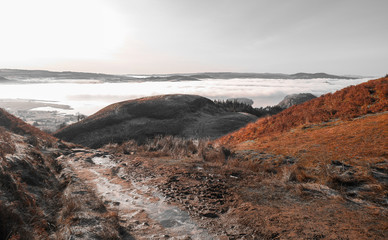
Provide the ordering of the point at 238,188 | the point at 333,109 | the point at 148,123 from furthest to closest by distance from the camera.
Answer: the point at 148,123 → the point at 333,109 → the point at 238,188

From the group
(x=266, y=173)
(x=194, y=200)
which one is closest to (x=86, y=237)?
(x=194, y=200)

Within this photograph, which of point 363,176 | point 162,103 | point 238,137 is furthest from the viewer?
point 162,103

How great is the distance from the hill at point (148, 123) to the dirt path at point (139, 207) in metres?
15.1

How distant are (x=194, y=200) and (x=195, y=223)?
96 cm

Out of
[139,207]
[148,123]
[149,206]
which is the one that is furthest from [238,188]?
[148,123]

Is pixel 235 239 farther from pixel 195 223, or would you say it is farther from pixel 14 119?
pixel 14 119

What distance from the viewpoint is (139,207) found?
5.35 meters

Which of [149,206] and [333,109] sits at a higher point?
[333,109]

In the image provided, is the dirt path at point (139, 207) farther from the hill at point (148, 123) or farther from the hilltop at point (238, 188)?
the hill at point (148, 123)

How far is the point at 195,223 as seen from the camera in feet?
14.5

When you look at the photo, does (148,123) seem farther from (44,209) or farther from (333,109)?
(44,209)

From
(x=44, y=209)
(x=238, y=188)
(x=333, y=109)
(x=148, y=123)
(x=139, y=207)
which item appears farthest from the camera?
(x=148, y=123)

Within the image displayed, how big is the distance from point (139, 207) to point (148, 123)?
23.5 m

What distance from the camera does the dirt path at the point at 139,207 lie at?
421 cm
